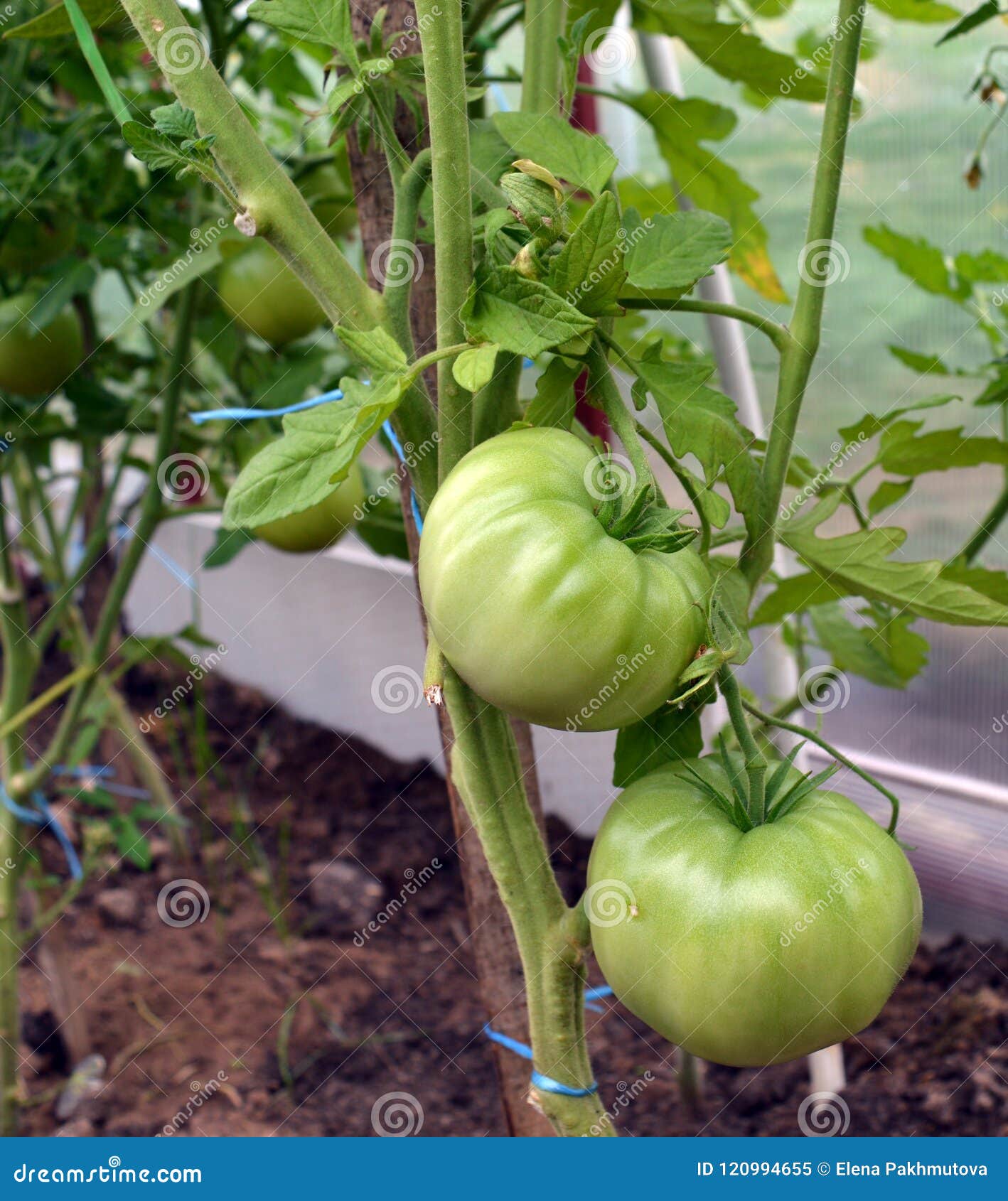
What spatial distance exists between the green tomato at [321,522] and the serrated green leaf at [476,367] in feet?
1.66

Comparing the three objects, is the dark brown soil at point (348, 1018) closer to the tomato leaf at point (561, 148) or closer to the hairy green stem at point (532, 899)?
the hairy green stem at point (532, 899)

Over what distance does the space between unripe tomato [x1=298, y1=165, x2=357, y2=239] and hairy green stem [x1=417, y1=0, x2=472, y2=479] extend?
1.55 feet

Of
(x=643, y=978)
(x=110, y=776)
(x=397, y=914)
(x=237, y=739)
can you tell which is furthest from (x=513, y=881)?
(x=237, y=739)

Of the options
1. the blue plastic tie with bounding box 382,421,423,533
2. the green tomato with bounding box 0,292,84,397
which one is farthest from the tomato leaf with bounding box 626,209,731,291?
the green tomato with bounding box 0,292,84,397

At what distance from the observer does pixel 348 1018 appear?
4.45ft

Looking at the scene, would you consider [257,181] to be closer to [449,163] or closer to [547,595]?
[449,163]

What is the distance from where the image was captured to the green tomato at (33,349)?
3.10ft

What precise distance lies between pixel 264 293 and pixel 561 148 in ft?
1.69

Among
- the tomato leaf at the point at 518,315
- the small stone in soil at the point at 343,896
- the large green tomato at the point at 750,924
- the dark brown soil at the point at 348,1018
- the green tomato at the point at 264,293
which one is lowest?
the small stone in soil at the point at 343,896

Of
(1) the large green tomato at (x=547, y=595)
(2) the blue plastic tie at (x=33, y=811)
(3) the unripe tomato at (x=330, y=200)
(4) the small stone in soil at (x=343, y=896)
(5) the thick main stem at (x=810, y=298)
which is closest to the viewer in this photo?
(1) the large green tomato at (x=547, y=595)

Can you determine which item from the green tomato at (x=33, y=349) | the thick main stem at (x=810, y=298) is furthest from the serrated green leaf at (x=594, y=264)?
the green tomato at (x=33, y=349)

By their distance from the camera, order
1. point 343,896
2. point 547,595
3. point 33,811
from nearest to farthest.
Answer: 1. point 547,595
2. point 33,811
3. point 343,896

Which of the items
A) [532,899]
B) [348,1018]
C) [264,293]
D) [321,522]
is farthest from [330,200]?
[348,1018]
